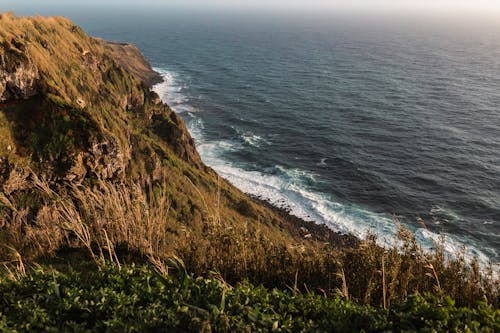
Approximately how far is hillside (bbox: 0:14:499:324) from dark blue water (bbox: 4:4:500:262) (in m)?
9.36

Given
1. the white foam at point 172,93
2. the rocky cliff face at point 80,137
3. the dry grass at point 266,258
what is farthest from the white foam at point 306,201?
the dry grass at point 266,258

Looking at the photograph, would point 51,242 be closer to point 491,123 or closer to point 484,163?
point 484,163

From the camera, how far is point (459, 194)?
184ft

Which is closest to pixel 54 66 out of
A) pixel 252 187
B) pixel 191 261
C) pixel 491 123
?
pixel 252 187

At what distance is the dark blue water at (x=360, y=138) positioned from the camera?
5269 centimetres

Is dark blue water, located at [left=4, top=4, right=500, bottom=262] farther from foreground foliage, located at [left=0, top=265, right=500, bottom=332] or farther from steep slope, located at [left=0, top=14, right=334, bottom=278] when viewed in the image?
foreground foliage, located at [left=0, top=265, right=500, bottom=332]

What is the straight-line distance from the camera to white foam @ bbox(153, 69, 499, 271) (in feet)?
151

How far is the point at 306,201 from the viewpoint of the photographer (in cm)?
5516

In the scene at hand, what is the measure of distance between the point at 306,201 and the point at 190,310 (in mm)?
50833

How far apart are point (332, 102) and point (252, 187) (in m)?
50.6

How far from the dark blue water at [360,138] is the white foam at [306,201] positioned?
0.19 m

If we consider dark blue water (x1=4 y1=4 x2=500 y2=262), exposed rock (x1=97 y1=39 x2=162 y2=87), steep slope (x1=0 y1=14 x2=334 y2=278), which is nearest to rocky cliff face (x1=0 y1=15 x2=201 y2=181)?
steep slope (x1=0 y1=14 x2=334 y2=278)

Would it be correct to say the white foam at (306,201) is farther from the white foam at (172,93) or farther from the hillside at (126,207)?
the white foam at (172,93)

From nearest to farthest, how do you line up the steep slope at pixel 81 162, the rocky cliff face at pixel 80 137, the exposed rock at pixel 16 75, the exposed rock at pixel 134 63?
the steep slope at pixel 81 162 < the rocky cliff face at pixel 80 137 < the exposed rock at pixel 16 75 < the exposed rock at pixel 134 63
